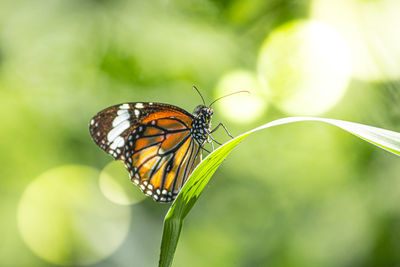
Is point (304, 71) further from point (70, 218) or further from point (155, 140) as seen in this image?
point (70, 218)

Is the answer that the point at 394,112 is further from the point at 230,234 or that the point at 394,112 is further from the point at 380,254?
the point at 230,234

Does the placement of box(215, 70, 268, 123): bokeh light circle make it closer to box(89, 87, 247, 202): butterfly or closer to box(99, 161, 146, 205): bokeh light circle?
box(99, 161, 146, 205): bokeh light circle

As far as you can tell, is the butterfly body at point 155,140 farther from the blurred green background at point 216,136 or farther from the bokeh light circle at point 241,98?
the bokeh light circle at point 241,98

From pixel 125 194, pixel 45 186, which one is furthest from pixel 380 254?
pixel 45 186

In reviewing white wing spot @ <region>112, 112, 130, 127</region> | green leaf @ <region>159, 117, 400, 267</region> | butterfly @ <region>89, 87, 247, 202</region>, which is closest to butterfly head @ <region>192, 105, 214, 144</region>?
butterfly @ <region>89, 87, 247, 202</region>

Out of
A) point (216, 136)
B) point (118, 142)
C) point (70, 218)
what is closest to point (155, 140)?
point (118, 142)
